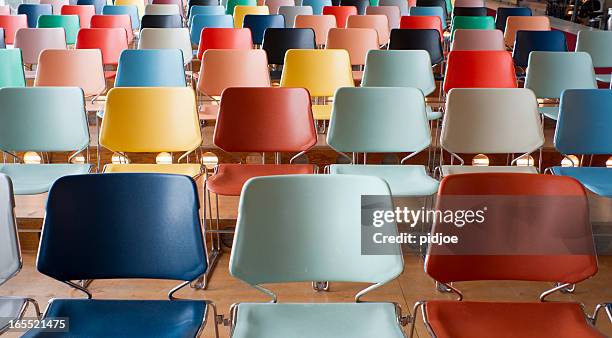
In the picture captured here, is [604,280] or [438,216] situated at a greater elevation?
[438,216]

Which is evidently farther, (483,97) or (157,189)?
(483,97)

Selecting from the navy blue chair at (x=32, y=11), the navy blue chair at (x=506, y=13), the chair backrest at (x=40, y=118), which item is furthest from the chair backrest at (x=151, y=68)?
the navy blue chair at (x=506, y=13)

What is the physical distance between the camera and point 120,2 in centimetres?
979

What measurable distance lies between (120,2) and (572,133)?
23.9ft

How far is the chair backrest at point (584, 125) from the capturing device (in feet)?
13.5

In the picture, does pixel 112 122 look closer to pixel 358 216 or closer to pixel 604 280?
pixel 358 216

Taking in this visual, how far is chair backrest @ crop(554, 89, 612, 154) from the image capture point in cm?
411

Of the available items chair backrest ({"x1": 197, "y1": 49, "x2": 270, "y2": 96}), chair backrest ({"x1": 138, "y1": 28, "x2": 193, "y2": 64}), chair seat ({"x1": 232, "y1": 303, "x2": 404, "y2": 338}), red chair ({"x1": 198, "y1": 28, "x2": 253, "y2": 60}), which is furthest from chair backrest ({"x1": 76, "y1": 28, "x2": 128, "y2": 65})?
chair seat ({"x1": 232, "y1": 303, "x2": 404, "y2": 338})

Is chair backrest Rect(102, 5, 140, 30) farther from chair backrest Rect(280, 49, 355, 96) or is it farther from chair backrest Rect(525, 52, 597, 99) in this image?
chair backrest Rect(525, 52, 597, 99)

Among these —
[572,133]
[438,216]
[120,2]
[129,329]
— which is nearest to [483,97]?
[572,133]

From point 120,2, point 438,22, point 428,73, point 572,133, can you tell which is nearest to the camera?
point 572,133

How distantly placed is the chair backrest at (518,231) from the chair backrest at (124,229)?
2.89 feet

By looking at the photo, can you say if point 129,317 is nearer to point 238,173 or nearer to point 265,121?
point 238,173

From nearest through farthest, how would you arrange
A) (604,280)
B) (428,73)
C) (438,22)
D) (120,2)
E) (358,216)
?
1. (358,216)
2. (604,280)
3. (428,73)
4. (438,22)
5. (120,2)
